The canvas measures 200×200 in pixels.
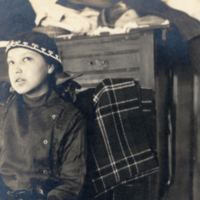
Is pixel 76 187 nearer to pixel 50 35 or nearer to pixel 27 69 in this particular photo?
pixel 27 69

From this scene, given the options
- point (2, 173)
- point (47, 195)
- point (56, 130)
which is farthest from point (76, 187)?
point (2, 173)

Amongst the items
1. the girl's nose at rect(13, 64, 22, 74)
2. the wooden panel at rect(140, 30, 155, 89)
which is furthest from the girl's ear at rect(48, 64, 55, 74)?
the wooden panel at rect(140, 30, 155, 89)

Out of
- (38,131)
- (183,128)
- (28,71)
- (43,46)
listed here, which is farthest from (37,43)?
(183,128)

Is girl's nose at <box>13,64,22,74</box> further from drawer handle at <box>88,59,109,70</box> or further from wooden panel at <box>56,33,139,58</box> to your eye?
drawer handle at <box>88,59,109,70</box>

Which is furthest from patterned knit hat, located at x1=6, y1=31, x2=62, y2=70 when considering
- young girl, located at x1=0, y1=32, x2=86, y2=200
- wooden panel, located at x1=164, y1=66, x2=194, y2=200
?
wooden panel, located at x1=164, y1=66, x2=194, y2=200

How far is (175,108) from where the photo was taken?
0.94 m

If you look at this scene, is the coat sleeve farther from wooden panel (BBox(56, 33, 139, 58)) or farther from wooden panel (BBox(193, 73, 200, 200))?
wooden panel (BBox(193, 73, 200, 200))

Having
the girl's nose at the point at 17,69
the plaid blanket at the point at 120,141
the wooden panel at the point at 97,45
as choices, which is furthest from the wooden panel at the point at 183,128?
the girl's nose at the point at 17,69

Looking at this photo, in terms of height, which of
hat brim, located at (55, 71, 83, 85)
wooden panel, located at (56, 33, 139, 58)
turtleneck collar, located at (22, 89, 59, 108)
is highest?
wooden panel, located at (56, 33, 139, 58)

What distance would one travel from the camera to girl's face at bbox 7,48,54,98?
3.13 feet

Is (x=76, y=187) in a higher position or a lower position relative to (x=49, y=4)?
lower

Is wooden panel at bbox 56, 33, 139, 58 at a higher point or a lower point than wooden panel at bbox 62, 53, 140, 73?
higher

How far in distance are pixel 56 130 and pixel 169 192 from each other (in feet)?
1.84

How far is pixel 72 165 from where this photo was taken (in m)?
0.93
